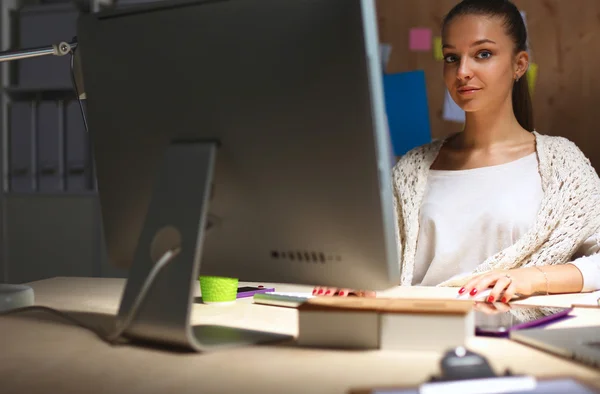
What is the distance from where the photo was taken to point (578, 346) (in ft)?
2.59

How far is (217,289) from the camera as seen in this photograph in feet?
3.79

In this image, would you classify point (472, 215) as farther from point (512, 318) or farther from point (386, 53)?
point (386, 53)

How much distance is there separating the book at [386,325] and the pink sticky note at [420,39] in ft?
6.77

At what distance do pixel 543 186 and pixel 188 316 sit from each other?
1134mm

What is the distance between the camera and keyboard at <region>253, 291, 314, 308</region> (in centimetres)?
113

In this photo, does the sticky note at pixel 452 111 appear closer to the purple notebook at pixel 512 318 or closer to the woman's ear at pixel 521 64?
the woman's ear at pixel 521 64

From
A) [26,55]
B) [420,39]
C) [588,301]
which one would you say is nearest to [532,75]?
[420,39]

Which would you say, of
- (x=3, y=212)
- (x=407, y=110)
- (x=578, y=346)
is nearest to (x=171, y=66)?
(x=578, y=346)

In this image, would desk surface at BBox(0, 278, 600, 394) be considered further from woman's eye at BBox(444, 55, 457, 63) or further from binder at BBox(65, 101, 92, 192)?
binder at BBox(65, 101, 92, 192)

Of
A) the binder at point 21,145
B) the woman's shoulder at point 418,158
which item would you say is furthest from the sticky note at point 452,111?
the binder at point 21,145

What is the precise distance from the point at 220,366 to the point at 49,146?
7.51 feet

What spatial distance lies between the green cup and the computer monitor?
212 mm

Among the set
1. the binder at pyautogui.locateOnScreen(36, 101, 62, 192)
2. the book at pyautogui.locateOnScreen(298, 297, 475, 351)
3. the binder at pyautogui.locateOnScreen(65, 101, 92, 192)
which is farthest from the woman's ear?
the binder at pyautogui.locateOnScreen(36, 101, 62, 192)

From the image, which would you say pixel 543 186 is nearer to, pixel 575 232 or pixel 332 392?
pixel 575 232
